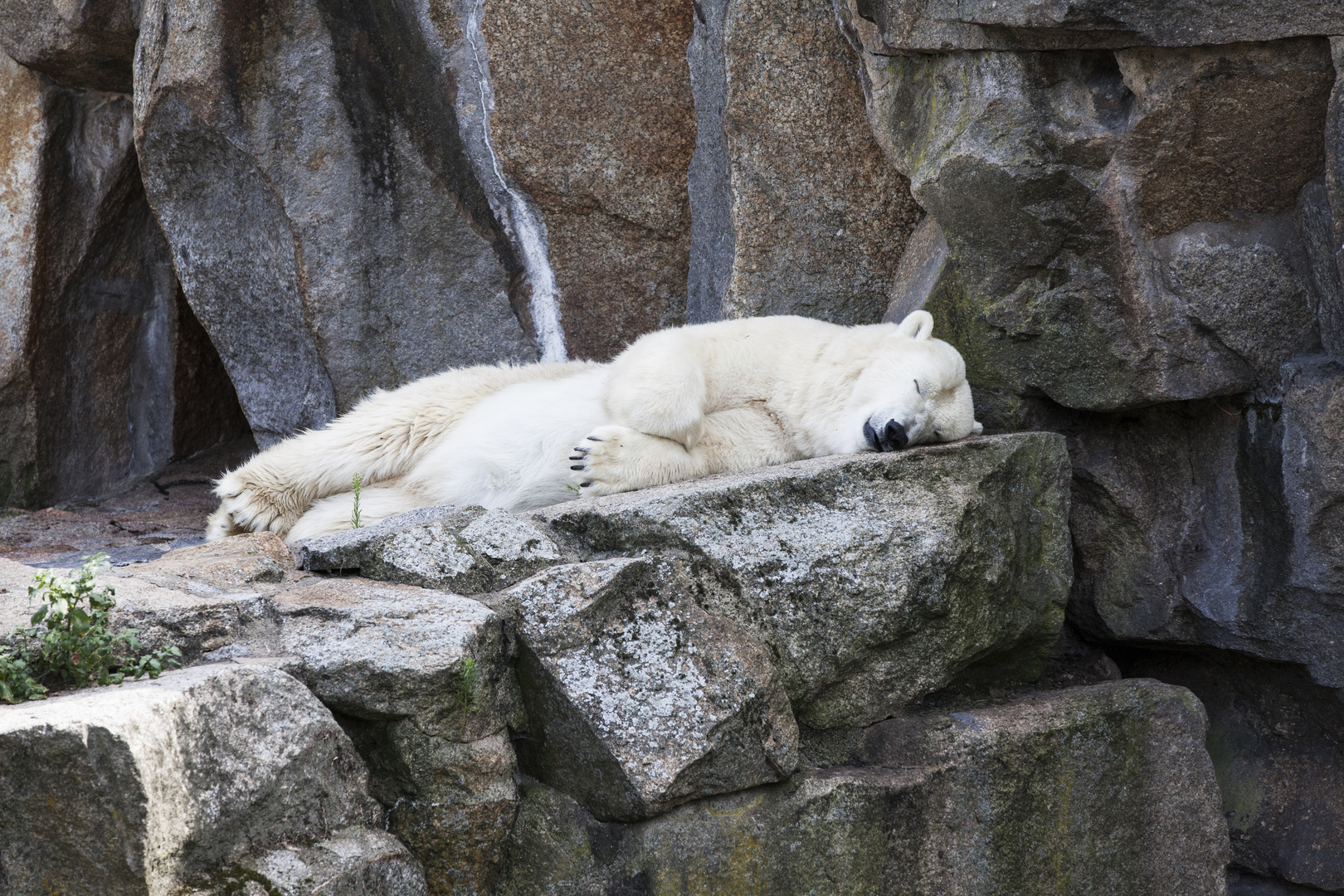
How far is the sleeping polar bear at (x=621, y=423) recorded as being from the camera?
418cm

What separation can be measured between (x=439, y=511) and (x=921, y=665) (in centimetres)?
182

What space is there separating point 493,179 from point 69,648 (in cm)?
402

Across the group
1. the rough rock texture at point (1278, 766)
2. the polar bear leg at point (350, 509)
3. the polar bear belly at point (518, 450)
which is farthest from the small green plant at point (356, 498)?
the rough rock texture at point (1278, 766)

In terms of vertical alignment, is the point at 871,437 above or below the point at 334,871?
above

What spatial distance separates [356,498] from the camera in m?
4.25

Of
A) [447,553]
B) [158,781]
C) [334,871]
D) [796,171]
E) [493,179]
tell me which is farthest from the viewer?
[493,179]

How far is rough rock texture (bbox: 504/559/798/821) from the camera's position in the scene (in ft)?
9.79

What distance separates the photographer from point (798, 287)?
5.36 metres

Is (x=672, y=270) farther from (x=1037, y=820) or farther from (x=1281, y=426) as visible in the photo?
(x=1037, y=820)

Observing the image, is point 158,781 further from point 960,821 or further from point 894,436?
point 894,436

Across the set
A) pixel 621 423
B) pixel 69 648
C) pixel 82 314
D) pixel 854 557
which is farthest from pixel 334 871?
pixel 82 314

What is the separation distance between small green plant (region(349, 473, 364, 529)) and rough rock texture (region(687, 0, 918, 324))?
1958mm

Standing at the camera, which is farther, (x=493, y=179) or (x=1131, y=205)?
(x=493, y=179)

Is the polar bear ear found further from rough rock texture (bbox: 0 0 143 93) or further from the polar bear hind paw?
rough rock texture (bbox: 0 0 143 93)
